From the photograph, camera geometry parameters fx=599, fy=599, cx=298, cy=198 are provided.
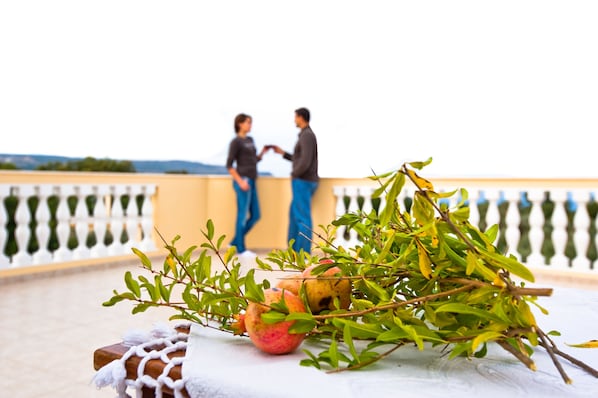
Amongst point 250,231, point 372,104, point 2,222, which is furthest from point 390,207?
point 372,104

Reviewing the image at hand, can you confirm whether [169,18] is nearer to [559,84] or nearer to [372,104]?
[372,104]

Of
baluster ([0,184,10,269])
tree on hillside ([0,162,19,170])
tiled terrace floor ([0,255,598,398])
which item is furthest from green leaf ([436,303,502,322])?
tree on hillside ([0,162,19,170])

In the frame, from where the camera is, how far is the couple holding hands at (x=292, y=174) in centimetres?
547

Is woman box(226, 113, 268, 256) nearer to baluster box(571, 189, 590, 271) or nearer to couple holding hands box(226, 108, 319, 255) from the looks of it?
couple holding hands box(226, 108, 319, 255)

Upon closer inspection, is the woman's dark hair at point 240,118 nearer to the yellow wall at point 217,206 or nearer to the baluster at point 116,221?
the yellow wall at point 217,206

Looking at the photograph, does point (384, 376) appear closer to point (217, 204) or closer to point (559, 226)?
point (559, 226)

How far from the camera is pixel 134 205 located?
590 centimetres

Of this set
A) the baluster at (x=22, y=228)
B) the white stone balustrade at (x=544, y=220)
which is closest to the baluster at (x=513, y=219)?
the white stone balustrade at (x=544, y=220)

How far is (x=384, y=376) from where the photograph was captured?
66 centimetres

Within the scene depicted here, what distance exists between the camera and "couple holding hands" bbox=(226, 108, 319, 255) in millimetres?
5473

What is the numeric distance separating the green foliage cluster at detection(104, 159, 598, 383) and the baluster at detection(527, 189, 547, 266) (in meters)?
4.85

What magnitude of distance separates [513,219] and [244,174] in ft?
8.50

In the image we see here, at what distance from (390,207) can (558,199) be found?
198 inches

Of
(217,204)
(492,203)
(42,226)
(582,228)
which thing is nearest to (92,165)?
(217,204)
